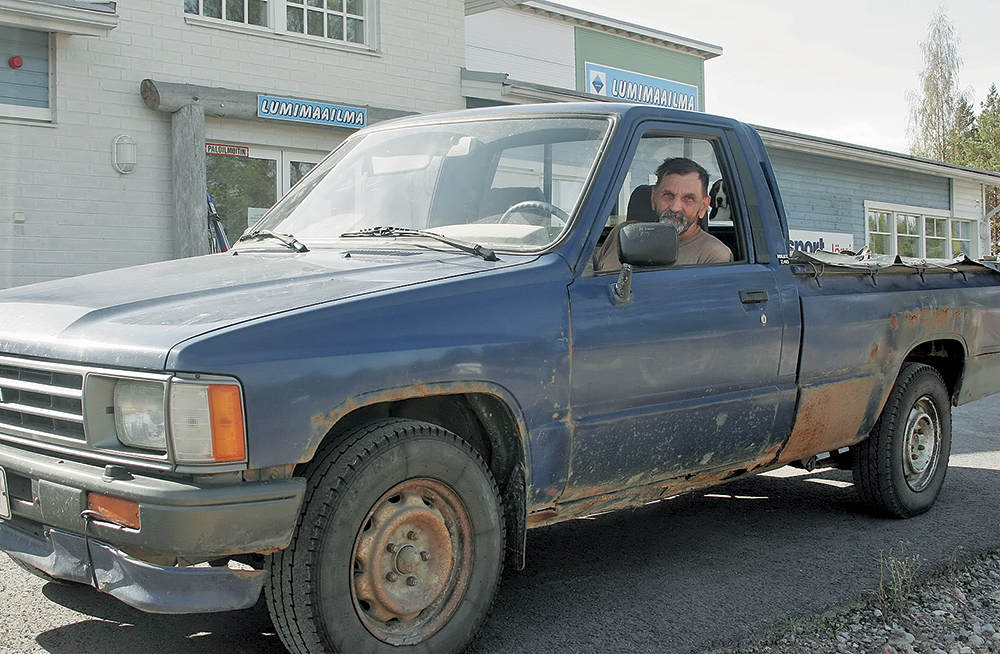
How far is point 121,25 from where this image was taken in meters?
11.4

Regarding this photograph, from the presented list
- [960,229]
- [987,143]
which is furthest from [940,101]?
[960,229]

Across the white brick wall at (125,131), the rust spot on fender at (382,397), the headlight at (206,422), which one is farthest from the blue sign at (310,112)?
the headlight at (206,422)

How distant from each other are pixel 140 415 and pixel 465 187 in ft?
5.74

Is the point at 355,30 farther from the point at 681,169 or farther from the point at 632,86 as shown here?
the point at 632,86

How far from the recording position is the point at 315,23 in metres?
13.3

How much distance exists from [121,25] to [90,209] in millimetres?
2154

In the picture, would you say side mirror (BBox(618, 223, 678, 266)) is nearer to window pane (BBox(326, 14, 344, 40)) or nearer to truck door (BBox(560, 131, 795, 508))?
truck door (BBox(560, 131, 795, 508))

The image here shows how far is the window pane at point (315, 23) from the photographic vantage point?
1324 cm

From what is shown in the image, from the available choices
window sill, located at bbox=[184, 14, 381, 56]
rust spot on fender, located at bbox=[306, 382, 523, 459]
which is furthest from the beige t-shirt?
window sill, located at bbox=[184, 14, 381, 56]

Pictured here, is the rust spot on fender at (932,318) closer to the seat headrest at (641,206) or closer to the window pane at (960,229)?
the seat headrest at (641,206)

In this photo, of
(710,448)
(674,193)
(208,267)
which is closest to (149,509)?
(208,267)

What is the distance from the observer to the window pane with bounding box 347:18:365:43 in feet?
44.8

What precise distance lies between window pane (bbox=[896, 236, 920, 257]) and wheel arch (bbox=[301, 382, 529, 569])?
23.7m

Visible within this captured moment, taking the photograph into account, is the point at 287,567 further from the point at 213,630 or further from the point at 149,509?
the point at 213,630
